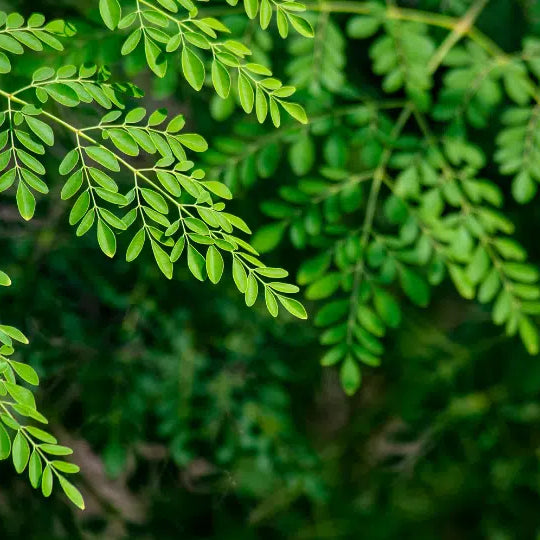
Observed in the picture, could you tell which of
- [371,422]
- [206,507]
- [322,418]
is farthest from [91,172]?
[322,418]

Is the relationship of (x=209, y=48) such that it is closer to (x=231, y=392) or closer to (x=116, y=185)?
(x=116, y=185)

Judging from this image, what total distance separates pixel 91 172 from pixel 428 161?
3.05 ft

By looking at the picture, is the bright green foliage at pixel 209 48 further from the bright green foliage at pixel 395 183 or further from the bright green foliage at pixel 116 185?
the bright green foliage at pixel 395 183

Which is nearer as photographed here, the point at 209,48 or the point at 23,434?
the point at 23,434

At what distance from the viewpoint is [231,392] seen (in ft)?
7.68

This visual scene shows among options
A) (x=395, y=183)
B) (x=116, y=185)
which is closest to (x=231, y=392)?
(x=395, y=183)

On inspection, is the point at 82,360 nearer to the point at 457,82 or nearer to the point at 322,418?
the point at 457,82

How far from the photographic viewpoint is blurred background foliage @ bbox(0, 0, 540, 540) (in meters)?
2.03

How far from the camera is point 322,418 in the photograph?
12.6 feet

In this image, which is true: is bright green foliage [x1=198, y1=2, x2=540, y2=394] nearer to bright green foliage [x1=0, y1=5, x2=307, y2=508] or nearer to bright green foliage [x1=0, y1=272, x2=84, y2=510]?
bright green foliage [x1=0, y1=5, x2=307, y2=508]

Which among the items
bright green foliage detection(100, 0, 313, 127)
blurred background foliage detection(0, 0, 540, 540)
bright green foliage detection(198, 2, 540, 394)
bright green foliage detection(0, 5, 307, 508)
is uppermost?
bright green foliage detection(100, 0, 313, 127)

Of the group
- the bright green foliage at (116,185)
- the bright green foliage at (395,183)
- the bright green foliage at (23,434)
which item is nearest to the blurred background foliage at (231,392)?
the bright green foliage at (395,183)

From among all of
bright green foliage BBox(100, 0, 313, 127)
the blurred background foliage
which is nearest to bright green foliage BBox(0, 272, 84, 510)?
bright green foliage BBox(100, 0, 313, 127)

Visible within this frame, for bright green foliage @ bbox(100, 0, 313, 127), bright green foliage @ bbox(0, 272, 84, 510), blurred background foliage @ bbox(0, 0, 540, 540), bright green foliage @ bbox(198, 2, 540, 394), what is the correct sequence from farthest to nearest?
blurred background foliage @ bbox(0, 0, 540, 540) → bright green foliage @ bbox(198, 2, 540, 394) → bright green foliage @ bbox(100, 0, 313, 127) → bright green foliage @ bbox(0, 272, 84, 510)
